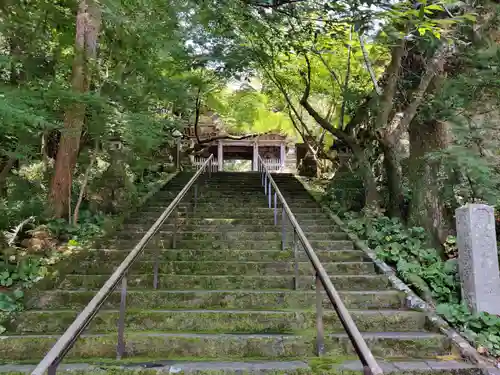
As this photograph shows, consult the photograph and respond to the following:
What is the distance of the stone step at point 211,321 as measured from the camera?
3.69 meters

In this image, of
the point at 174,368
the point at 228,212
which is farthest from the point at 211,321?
the point at 228,212

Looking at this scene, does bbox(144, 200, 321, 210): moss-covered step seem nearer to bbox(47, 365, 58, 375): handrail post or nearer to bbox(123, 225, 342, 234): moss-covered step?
bbox(123, 225, 342, 234): moss-covered step

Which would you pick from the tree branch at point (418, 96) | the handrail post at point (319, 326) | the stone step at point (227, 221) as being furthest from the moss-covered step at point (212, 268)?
the tree branch at point (418, 96)

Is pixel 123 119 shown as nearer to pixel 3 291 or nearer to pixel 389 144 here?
pixel 3 291

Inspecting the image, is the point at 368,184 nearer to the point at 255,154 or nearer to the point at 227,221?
the point at 227,221

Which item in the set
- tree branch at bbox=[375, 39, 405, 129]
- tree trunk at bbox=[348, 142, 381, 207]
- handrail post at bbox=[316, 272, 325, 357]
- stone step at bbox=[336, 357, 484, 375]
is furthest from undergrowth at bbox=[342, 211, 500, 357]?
tree branch at bbox=[375, 39, 405, 129]

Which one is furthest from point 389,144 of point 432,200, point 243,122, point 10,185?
point 243,122

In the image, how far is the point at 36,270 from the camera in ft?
14.9

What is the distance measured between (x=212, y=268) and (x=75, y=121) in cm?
299

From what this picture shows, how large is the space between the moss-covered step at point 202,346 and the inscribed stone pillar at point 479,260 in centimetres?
69

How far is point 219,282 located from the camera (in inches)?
179

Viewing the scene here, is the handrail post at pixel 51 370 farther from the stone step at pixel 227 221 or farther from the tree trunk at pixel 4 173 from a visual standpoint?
the stone step at pixel 227 221

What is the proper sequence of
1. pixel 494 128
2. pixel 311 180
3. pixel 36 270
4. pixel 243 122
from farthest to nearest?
pixel 243 122 → pixel 311 180 → pixel 494 128 → pixel 36 270

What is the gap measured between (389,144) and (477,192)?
58.6 inches
